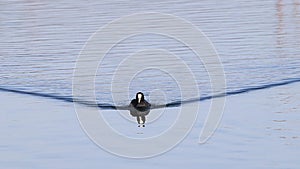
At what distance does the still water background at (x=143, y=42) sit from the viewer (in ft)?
82.8

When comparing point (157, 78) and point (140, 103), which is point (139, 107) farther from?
point (157, 78)

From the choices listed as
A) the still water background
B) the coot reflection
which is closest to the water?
the still water background

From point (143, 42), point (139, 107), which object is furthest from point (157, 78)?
point (143, 42)

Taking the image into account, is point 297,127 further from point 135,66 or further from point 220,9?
point 220,9

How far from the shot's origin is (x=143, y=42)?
3098 cm

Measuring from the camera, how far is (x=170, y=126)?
67.2ft

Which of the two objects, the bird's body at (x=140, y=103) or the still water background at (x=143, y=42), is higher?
the still water background at (x=143, y=42)

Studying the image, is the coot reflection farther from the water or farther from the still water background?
the still water background

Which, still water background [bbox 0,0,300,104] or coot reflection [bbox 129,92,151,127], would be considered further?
still water background [bbox 0,0,300,104]

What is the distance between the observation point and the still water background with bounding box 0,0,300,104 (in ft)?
82.8

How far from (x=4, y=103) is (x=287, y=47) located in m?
10.5

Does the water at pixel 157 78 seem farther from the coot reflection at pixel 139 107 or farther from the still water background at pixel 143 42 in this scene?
the coot reflection at pixel 139 107

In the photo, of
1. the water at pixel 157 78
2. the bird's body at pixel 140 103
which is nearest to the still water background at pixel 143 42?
the water at pixel 157 78

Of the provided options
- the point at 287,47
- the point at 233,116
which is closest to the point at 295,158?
the point at 233,116
